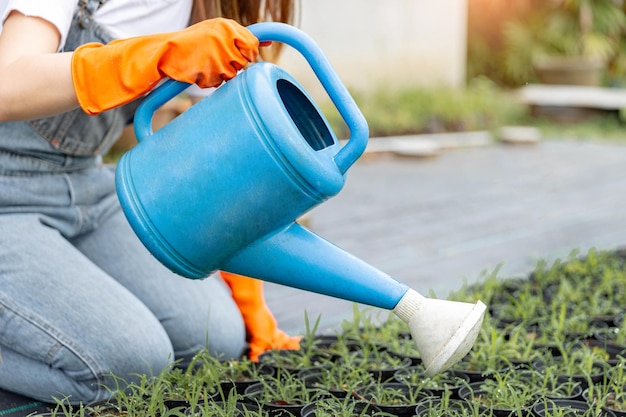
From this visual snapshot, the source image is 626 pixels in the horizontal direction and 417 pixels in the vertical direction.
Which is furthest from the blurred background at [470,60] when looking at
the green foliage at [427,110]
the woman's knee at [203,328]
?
the woman's knee at [203,328]

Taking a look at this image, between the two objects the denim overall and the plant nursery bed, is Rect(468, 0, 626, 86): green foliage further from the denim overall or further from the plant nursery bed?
the denim overall

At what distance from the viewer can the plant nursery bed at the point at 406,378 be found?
164cm

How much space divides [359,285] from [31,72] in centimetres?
64

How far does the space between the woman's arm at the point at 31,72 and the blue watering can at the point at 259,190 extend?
0.14 m

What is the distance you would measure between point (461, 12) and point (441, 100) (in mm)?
1547

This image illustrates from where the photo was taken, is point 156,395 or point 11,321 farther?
point 11,321

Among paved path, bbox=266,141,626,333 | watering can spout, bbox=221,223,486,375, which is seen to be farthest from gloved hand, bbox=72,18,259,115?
paved path, bbox=266,141,626,333

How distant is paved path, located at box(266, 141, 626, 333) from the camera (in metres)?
3.02

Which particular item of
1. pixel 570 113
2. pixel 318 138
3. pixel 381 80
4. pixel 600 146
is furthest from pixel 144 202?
pixel 570 113

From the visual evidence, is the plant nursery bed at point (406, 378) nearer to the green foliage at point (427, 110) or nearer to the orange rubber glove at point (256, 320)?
the orange rubber glove at point (256, 320)

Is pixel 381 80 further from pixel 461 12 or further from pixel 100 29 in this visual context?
pixel 100 29

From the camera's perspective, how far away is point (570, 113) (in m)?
8.07

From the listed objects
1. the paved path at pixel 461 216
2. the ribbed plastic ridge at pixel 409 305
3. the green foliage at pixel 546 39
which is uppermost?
the ribbed plastic ridge at pixel 409 305

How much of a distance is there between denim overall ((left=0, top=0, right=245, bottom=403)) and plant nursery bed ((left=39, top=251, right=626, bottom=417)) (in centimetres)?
7
